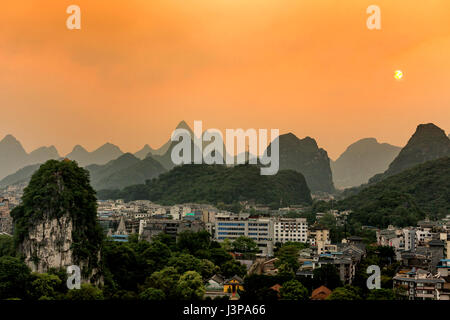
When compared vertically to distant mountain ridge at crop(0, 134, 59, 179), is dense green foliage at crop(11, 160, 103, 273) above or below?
below

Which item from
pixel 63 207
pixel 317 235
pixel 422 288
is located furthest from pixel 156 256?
pixel 317 235

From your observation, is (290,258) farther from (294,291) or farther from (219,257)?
(294,291)

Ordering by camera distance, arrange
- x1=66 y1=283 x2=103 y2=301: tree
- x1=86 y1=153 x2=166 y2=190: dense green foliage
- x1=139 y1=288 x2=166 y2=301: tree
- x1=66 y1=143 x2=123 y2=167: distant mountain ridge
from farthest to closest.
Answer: x1=66 y1=143 x2=123 y2=167: distant mountain ridge
x1=86 y1=153 x2=166 y2=190: dense green foliage
x1=139 y1=288 x2=166 y2=301: tree
x1=66 y1=283 x2=103 y2=301: tree

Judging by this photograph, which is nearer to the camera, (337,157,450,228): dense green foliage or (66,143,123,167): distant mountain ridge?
(337,157,450,228): dense green foliage

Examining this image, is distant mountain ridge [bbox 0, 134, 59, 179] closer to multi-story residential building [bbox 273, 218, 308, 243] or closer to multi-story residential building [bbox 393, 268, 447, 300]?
multi-story residential building [bbox 273, 218, 308, 243]

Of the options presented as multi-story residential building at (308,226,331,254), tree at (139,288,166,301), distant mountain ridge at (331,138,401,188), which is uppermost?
distant mountain ridge at (331,138,401,188)

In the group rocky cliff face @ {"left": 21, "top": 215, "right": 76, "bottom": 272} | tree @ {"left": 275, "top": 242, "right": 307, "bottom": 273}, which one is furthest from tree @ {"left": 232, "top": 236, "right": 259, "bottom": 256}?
rocky cliff face @ {"left": 21, "top": 215, "right": 76, "bottom": 272}
